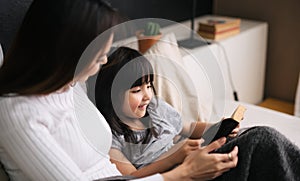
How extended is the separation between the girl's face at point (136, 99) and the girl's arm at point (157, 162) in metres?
0.12

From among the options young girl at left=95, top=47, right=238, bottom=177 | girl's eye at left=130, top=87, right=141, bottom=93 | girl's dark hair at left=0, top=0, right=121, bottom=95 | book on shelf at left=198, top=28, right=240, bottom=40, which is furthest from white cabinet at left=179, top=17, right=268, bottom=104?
girl's dark hair at left=0, top=0, right=121, bottom=95

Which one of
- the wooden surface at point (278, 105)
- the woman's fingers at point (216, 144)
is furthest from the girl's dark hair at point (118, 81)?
the wooden surface at point (278, 105)

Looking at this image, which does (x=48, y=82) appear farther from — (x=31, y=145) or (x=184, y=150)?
(x=184, y=150)

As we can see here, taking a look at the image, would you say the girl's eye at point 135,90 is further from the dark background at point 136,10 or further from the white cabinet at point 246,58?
the white cabinet at point 246,58

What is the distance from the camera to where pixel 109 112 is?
138cm

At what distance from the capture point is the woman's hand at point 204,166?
1.18 meters

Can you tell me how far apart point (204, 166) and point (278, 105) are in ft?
4.93

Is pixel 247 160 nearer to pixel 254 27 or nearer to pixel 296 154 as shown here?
pixel 296 154

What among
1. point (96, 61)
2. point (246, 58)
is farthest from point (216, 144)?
point (246, 58)

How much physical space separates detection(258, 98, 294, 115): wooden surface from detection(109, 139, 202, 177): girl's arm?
134 cm

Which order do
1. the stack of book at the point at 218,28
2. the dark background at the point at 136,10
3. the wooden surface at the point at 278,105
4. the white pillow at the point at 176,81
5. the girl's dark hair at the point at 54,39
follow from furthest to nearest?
the wooden surface at the point at 278,105 < the stack of book at the point at 218,28 < the white pillow at the point at 176,81 < the dark background at the point at 136,10 < the girl's dark hair at the point at 54,39

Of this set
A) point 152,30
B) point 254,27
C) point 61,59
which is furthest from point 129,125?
point 254,27

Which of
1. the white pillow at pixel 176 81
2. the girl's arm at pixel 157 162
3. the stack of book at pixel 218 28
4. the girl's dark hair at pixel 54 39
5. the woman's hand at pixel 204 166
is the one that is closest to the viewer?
the girl's dark hair at pixel 54 39

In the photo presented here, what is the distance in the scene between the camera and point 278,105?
257 cm
